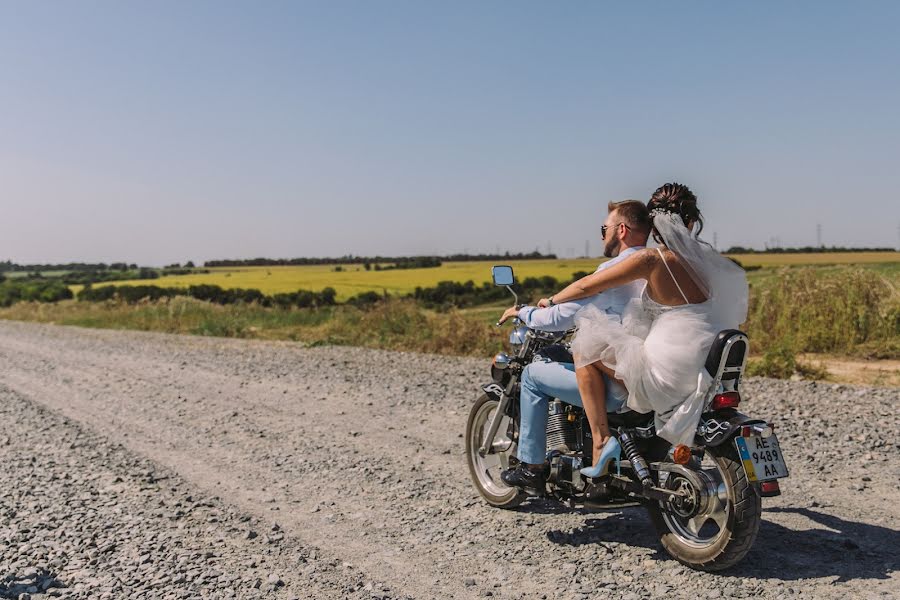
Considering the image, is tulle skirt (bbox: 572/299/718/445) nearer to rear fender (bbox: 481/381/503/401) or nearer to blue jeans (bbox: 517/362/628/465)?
blue jeans (bbox: 517/362/628/465)

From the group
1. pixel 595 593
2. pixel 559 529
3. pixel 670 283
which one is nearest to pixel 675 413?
pixel 670 283

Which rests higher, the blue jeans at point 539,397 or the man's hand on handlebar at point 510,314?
the man's hand on handlebar at point 510,314

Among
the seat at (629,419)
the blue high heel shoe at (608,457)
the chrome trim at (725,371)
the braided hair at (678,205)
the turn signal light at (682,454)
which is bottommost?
the blue high heel shoe at (608,457)

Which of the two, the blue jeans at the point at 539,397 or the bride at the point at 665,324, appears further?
the blue jeans at the point at 539,397

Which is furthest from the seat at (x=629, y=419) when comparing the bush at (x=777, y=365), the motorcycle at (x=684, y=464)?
the bush at (x=777, y=365)

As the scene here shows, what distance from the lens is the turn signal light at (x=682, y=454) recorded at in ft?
13.1

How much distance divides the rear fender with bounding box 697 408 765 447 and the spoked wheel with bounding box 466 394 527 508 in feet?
5.23

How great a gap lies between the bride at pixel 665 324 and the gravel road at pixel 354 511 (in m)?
0.79

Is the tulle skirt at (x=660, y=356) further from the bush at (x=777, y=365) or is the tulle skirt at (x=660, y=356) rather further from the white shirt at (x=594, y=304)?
the bush at (x=777, y=365)

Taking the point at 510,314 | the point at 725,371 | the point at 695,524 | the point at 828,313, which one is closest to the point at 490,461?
the point at 510,314

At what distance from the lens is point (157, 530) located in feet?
16.6

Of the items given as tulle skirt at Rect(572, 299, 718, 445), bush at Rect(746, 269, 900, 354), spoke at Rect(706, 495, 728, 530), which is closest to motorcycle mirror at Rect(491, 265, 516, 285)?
tulle skirt at Rect(572, 299, 718, 445)

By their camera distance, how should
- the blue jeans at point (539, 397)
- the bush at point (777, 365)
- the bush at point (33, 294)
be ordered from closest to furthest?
the blue jeans at point (539, 397), the bush at point (777, 365), the bush at point (33, 294)

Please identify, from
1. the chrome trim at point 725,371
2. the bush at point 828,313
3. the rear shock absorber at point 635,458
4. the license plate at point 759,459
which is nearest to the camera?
the license plate at point 759,459
